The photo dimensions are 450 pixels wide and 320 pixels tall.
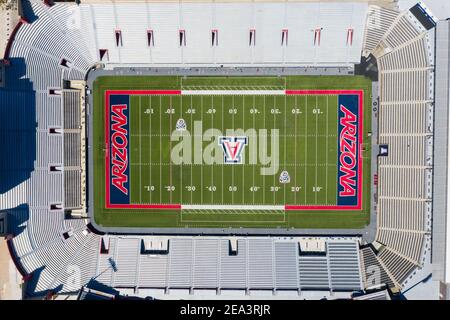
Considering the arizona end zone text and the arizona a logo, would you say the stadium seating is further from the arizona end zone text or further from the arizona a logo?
the arizona a logo

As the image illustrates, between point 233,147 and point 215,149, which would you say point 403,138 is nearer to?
point 233,147

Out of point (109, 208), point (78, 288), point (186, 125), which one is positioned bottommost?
point (78, 288)

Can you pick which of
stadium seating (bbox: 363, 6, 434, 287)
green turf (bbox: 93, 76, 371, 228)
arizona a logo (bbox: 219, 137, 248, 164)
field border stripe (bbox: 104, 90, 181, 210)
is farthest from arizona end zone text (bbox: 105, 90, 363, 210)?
arizona a logo (bbox: 219, 137, 248, 164)

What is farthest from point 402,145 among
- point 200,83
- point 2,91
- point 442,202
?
point 2,91

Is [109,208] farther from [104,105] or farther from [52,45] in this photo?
[52,45]

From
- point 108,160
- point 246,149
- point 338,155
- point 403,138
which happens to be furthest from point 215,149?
point 403,138

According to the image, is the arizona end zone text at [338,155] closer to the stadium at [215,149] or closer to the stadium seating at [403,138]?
the stadium at [215,149]
